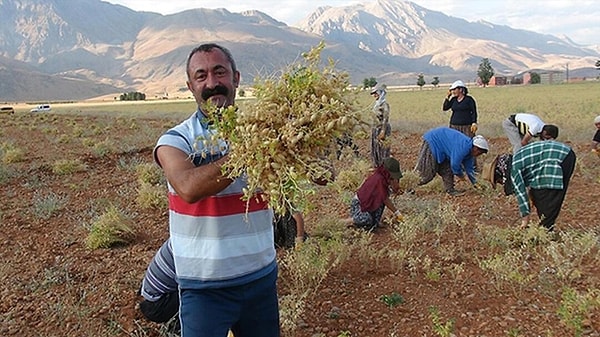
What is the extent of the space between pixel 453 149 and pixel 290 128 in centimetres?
708

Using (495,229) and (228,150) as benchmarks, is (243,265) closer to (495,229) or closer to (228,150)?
(228,150)

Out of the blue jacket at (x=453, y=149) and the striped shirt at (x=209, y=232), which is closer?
the striped shirt at (x=209, y=232)

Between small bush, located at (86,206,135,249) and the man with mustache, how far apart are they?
4.28 meters

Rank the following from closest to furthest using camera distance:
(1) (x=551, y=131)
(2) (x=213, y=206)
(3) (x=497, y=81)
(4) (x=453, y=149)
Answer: (2) (x=213, y=206)
(1) (x=551, y=131)
(4) (x=453, y=149)
(3) (x=497, y=81)

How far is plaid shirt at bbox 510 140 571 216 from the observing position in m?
6.00

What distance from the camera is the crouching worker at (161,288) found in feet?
10.2

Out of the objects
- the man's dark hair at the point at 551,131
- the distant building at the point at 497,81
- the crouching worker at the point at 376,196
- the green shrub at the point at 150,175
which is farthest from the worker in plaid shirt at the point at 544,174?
the distant building at the point at 497,81

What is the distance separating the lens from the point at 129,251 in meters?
6.44

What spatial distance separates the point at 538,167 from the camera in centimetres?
611

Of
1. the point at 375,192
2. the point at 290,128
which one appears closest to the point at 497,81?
the point at 375,192

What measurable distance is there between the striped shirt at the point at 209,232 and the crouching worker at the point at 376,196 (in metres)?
4.51

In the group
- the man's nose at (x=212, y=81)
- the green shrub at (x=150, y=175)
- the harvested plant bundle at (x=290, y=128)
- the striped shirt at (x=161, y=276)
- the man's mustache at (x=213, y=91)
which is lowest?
the green shrub at (x=150, y=175)

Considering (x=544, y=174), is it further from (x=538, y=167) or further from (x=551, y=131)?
(x=551, y=131)

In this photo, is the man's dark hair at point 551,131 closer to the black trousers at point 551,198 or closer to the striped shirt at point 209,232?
the black trousers at point 551,198
